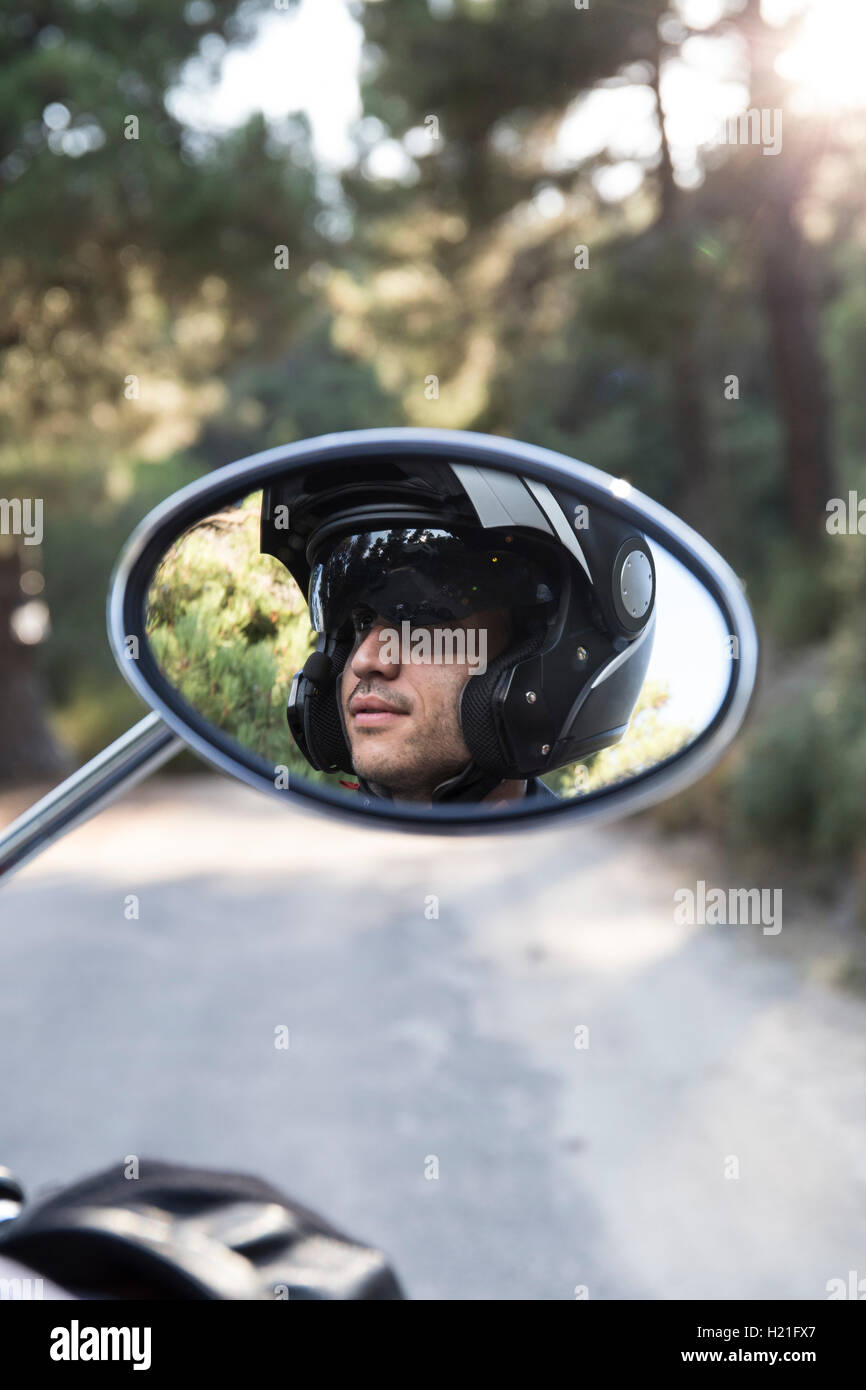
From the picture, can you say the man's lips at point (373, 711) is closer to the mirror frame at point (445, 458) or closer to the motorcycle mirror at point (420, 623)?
the motorcycle mirror at point (420, 623)

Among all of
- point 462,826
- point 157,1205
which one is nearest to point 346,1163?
point 157,1205

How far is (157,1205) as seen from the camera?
140 centimetres

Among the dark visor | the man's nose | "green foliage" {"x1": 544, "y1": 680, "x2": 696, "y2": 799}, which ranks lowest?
"green foliage" {"x1": 544, "y1": 680, "x2": 696, "y2": 799}

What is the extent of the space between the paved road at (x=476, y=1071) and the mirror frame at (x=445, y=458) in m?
2.30

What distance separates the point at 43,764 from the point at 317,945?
7413mm

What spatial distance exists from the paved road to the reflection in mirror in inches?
93.3

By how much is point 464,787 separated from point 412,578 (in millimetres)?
Result: 199

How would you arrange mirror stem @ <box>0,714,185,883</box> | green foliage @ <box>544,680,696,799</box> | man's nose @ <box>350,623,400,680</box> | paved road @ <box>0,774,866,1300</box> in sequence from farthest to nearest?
1. paved road @ <box>0,774,866,1300</box>
2. green foliage @ <box>544,680,696,799</box>
3. man's nose @ <box>350,623,400,680</box>
4. mirror stem @ <box>0,714,185,883</box>

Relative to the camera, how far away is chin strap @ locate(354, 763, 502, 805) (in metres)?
1.06

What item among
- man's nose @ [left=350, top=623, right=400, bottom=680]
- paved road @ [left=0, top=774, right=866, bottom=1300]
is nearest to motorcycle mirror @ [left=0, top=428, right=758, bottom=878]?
man's nose @ [left=350, top=623, right=400, bottom=680]

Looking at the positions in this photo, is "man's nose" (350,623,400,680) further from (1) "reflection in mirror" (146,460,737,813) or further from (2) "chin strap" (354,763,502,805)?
(2) "chin strap" (354,763,502,805)

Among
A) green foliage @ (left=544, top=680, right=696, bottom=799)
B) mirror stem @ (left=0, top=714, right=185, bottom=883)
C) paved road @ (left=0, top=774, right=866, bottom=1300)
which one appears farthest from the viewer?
paved road @ (left=0, top=774, right=866, bottom=1300)

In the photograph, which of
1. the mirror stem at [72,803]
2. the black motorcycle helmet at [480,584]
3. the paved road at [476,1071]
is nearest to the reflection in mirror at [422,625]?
the black motorcycle helmet at [480,584]
